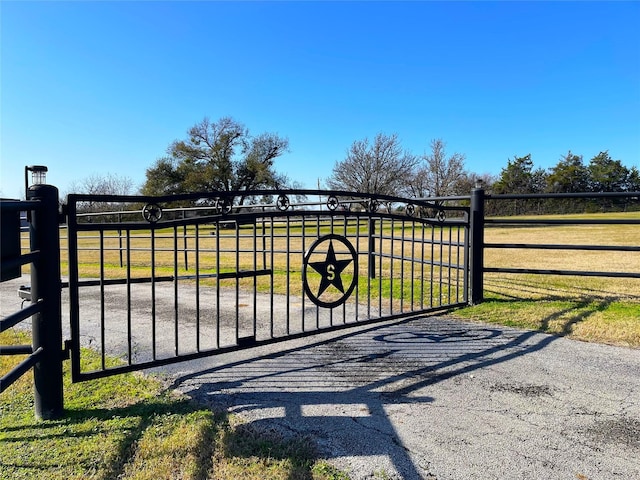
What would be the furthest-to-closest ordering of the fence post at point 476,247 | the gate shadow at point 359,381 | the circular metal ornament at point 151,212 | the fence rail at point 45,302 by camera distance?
the fence post at point 476,247
the circular metal ornament at point 151,212
the fence rail at point 45,302
the gate shadow at point 359,381

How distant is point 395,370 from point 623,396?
1.34 meters

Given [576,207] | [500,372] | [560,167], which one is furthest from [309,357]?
[560,167]

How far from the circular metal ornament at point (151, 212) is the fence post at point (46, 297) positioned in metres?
0.51

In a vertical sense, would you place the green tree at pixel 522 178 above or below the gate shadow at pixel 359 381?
above

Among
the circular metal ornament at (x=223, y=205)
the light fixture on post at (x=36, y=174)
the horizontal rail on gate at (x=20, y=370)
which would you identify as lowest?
the horizontal rail on gate at (x=20, y=370)

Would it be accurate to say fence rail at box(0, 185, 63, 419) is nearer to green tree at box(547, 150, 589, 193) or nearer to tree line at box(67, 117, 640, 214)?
tree line at box(67, 117, 640, 214)

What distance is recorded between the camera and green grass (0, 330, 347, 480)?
1818 millimetres

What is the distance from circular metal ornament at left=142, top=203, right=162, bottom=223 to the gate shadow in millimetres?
1075

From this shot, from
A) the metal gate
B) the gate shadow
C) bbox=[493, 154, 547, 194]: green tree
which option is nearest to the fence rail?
the metal gate

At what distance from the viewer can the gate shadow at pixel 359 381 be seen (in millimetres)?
2109

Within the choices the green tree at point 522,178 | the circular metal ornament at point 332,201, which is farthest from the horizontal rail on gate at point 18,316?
the green tree at point 522,178

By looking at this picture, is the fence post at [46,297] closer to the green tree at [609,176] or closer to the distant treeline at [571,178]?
the distant treeline at [571,178]

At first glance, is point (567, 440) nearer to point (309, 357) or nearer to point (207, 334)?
point (309, 357)

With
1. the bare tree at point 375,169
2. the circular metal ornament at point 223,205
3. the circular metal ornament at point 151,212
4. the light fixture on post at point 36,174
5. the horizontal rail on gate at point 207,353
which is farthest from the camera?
the bare tree at point 375,169
